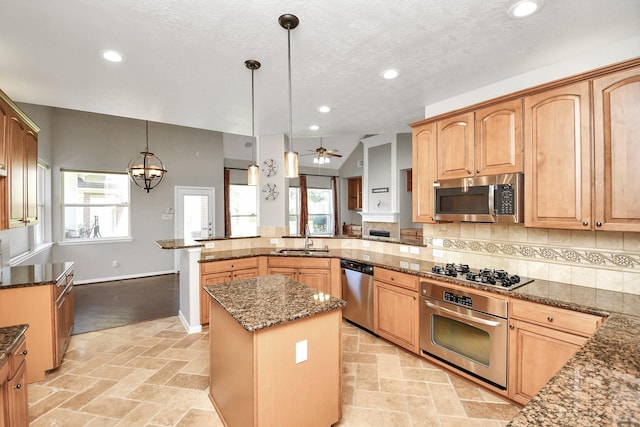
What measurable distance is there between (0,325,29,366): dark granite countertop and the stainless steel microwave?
120 inches

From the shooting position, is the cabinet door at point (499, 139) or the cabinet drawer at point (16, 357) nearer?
the cabinet drawer at point (16, 357)

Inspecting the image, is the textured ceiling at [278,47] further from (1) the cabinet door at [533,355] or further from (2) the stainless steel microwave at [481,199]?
(1) the cabinet door at [533,355]

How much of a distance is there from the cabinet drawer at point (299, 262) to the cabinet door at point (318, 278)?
0.21ft

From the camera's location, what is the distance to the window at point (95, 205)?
5.57 meters

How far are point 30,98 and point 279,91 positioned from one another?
2.68m

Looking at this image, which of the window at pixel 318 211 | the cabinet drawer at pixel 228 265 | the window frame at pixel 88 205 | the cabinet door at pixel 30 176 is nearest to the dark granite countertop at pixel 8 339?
the cabinet door at pixel 30 176

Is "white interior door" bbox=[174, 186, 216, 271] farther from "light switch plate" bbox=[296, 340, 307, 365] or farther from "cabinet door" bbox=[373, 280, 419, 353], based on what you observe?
"light switch plate" bbox=[296, 340, 307, 365]

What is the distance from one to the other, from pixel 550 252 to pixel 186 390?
3182mm

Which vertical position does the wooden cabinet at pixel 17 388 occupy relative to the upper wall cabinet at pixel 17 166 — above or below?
below

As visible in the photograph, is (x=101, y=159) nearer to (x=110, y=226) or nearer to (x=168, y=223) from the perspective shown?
(x=110, y=226)

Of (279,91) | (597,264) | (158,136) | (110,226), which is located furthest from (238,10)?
(110,226)

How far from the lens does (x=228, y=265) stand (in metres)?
3.64

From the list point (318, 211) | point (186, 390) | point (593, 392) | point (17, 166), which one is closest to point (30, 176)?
point (17, 166)

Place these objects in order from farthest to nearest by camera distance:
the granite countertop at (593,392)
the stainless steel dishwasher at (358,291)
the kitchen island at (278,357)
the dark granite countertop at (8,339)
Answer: the stainless steel dishwasher at (358,291)
the kitchen island at (278,357)
the dark granite countertop at (8,339)
the granite countertop at (593,392)
